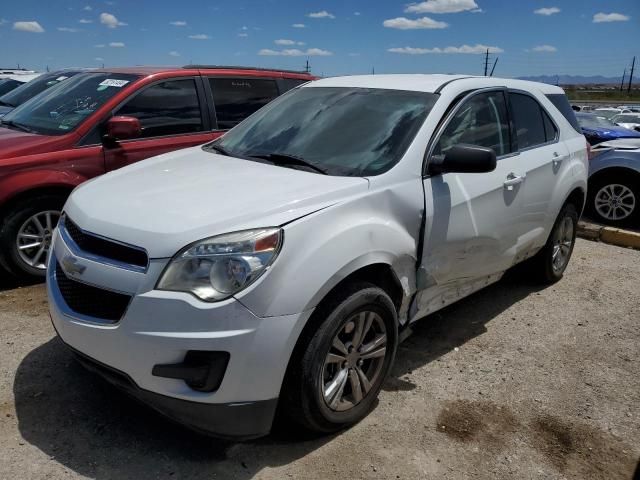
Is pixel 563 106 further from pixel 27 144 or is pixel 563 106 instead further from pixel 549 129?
pixel 27 144

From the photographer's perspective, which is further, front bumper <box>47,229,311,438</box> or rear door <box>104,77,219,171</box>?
rear door <box>104,77,219,171</box>

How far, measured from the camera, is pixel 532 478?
2.70 m

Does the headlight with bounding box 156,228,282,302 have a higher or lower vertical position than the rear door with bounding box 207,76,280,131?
lower

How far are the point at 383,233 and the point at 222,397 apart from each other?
1122 millimetres

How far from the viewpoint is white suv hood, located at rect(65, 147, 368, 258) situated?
8.13ft

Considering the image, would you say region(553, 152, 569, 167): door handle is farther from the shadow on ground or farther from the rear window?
the shadow on ground

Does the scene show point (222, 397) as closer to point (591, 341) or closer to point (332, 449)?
point (332, 449)

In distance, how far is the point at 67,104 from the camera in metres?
5.23

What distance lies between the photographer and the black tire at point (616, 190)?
747 centimetres

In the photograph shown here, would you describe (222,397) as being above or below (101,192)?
below

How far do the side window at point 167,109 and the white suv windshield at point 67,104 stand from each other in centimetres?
20

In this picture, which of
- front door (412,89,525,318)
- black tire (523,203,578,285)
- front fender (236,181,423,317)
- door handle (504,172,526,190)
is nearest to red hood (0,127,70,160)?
front fender (236,181,423,317)

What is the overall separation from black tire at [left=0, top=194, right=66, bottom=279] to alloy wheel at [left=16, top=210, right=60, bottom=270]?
0.03m

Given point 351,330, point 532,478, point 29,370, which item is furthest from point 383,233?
point 29,370
